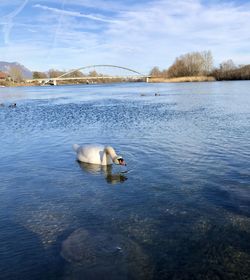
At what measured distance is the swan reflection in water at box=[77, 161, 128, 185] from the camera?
496 inches

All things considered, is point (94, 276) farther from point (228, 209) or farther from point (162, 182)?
point (162, 182)

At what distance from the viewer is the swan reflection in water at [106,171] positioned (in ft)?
41.4

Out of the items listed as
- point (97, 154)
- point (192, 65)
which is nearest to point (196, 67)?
point (192, 65)

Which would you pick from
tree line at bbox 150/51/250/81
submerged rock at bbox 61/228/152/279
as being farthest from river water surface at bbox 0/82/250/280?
tree line at bbox 150/51/250/81

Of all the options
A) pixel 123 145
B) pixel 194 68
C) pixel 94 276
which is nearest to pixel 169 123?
pixel 123 145

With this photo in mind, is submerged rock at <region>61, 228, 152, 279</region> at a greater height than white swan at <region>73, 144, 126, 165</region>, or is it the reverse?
white swan at <region>73, 144, 126, 165</region>

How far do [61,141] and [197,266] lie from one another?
14.3 meters

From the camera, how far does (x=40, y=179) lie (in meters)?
13.0

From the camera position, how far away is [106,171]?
13766 mm

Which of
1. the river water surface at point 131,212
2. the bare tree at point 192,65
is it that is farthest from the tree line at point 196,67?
the river water surface at point 131,212

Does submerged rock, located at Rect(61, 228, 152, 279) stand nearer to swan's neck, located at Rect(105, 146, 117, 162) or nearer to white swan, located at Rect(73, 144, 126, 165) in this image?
swan's neck, located at Rect(105, 146, 117, 162)

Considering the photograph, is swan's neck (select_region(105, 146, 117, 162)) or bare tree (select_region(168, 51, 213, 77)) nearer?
swan's neck (select_region(105, 146, 117, 162))

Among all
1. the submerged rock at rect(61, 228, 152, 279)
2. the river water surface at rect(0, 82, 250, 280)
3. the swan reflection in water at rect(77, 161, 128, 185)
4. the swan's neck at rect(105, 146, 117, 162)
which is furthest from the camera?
the swan's neck at rect(105, 146, 117, 162)

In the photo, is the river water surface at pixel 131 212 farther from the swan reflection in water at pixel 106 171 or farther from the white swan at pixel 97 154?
the white swan at pixel 97 154
